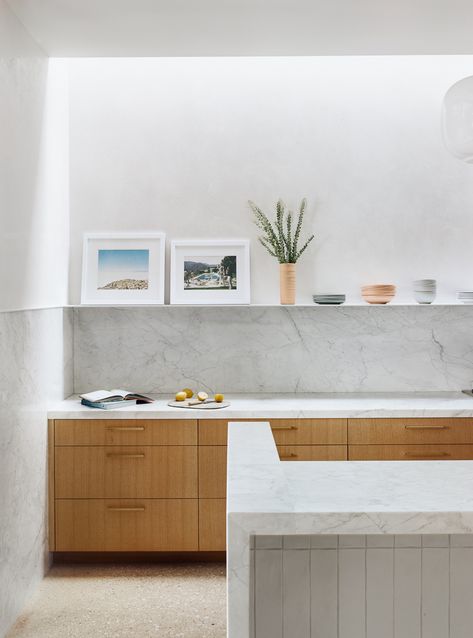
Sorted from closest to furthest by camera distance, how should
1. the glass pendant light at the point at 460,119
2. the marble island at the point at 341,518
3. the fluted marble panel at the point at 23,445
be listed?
the marble island at the point at 341,518 < the glass pendant light at the point at 460,119 < the fluted marble panel at the point at 23,445

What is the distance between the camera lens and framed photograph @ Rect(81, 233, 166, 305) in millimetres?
3982

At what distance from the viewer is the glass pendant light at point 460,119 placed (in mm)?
2043

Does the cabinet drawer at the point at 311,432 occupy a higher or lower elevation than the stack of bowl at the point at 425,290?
lower

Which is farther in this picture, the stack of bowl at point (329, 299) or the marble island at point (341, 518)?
the stack of bowl at point (329, 299)

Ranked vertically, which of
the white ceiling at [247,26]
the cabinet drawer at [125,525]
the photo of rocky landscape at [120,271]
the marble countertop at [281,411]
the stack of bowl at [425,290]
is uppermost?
the white ceiling at [247,26]

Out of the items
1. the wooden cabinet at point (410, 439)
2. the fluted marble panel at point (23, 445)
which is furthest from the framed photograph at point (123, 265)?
the wooden cabinet at point (410, 439)

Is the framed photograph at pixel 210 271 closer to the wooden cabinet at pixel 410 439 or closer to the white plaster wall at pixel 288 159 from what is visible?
the white plaster wall at pixel 288 159

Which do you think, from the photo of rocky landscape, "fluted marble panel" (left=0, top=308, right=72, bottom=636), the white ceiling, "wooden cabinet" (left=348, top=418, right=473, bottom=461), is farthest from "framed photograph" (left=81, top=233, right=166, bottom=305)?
"wooden cabinet" (left=348, top=418, right=473, bottom=461)

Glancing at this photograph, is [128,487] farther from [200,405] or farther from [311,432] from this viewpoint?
[311,432]

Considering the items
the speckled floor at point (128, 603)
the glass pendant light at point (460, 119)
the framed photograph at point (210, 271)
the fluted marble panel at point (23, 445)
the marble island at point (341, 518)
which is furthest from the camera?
the framed photograph at point (210, 271)

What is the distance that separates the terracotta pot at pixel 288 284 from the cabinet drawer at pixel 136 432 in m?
0.90

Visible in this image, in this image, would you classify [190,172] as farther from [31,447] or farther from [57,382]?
[31,447]

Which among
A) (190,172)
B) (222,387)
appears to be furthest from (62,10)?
(222,387)

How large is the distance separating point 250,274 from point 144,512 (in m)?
1.51
